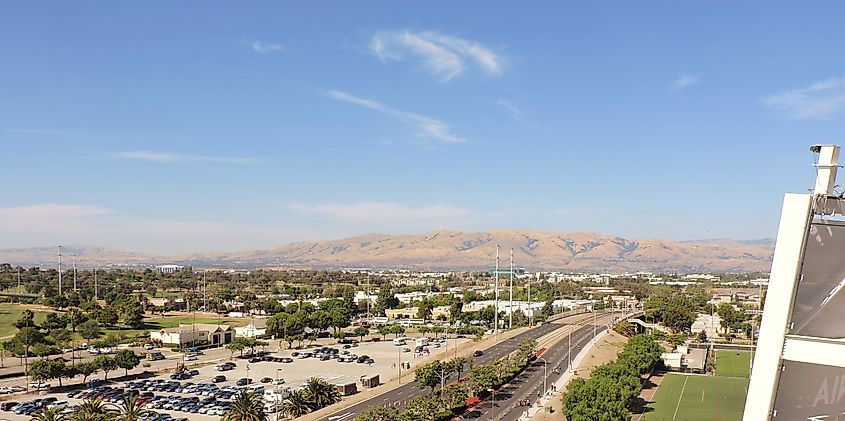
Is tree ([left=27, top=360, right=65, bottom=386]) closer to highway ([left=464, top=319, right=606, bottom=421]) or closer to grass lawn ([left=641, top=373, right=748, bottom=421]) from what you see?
highway ([left=464, top=319, right=606, bottom=421])

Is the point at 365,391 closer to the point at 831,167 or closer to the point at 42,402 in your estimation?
the point at 42,402

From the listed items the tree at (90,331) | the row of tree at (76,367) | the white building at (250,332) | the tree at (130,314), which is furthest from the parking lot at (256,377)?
the tree at (130,314)

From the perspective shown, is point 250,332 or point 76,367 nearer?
point 76,367

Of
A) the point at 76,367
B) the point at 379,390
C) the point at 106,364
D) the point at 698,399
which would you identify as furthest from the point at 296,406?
the point at 698,399

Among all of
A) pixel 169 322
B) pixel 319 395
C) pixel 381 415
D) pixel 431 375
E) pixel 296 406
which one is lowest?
pixel 169 322

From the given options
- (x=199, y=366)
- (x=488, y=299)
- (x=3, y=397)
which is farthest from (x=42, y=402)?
(x=488, y=299)

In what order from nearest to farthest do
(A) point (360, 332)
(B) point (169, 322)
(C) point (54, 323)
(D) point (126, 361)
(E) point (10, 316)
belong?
(D) point (126, 361) → (C) point (54, 323) → (A) point (360, 332) → (E) point (10, 316) → (B) point (169, 322)

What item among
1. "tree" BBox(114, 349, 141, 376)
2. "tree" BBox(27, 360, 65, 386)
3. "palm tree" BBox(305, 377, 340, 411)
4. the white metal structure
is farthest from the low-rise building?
the white metal structure

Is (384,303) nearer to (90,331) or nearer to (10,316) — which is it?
(90,331)
